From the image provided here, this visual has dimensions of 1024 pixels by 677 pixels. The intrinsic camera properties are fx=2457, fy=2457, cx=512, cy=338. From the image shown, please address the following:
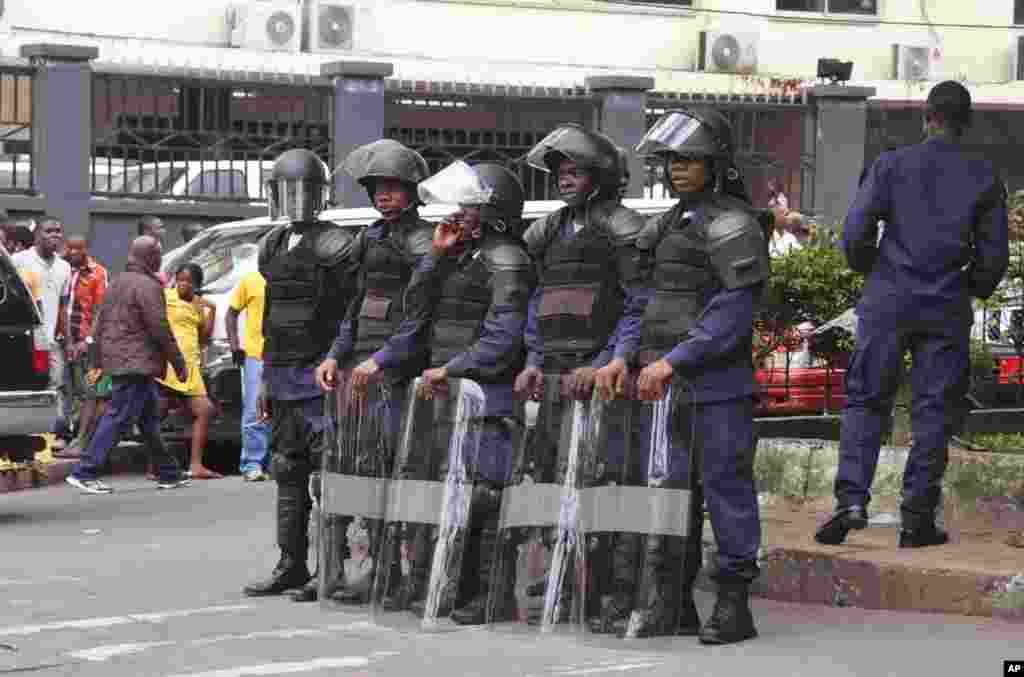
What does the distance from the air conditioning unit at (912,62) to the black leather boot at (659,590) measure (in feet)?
93.0

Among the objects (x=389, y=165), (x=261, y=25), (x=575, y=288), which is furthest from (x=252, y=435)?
(x=261, y=25)

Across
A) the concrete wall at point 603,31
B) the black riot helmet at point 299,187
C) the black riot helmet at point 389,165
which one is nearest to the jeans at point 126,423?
the black riot helmet at point 299,187

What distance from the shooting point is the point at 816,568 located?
33.0 feet

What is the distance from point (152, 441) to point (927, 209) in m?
7.86

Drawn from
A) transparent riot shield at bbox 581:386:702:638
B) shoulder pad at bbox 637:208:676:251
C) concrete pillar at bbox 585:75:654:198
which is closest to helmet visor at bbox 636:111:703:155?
shoulder pad at bbox 637:208:676:251

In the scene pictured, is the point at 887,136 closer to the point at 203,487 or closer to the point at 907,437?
the point at 203,487

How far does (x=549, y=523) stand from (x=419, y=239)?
5.09 feet

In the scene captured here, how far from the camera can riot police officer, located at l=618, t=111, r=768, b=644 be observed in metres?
8.88

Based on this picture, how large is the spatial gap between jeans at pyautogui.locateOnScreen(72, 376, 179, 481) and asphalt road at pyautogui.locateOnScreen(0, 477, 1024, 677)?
14.7 ft

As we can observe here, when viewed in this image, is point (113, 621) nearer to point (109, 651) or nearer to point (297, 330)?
point (109, 651)

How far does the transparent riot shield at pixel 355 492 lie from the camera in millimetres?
10016

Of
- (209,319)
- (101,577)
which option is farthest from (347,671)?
(209,319)

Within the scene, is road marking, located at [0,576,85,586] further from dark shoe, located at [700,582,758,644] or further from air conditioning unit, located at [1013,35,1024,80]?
air conditioning unit, located at [1013,35,1024,80]

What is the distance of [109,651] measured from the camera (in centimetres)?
888
